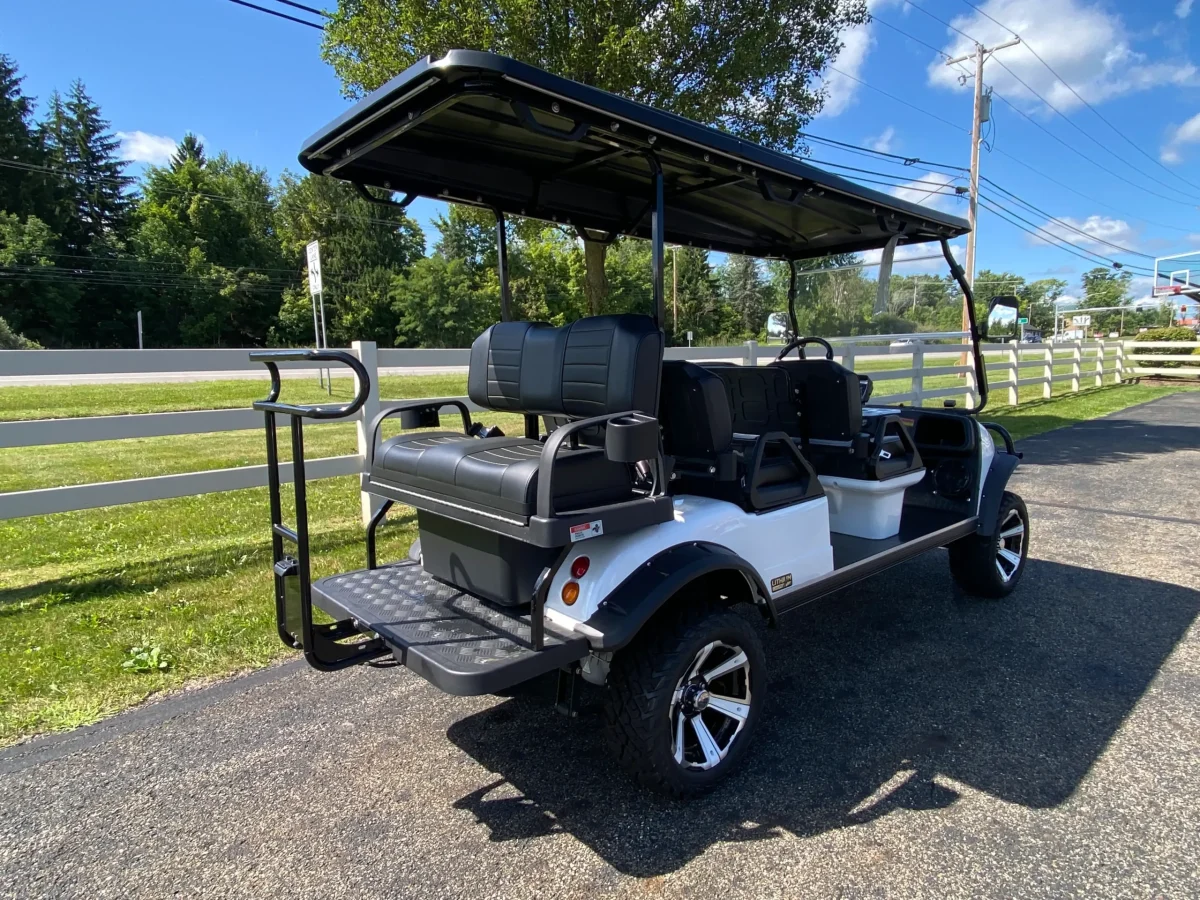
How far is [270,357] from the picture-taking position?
92.0 inches

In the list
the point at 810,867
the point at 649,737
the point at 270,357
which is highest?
the point at 270,357

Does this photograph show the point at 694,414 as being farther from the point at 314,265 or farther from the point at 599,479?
the point at 314,265

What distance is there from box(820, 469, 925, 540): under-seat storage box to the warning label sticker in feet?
5.63

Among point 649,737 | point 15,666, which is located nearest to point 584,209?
point 649,737

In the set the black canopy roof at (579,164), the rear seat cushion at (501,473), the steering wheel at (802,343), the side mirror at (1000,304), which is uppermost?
the black canopy roof at (579,164)

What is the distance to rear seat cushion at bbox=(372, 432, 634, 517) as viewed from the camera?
216 cm

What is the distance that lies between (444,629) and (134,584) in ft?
9.92

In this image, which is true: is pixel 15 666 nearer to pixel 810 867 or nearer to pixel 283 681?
pixel 283 681

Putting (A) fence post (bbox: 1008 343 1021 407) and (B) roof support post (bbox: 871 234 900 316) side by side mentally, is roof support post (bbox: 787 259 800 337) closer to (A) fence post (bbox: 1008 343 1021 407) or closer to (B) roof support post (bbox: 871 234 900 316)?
(B) roof support post (bbox: 871 234 900 316)

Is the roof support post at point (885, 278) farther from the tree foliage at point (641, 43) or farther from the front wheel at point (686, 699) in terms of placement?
the tree foliage at point (641, 43)

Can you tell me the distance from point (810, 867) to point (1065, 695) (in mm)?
1699

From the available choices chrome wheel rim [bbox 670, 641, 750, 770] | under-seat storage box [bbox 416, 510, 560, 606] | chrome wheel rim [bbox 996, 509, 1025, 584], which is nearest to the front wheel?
chrome wheel rim [bbox 670, 641, 750, 770]

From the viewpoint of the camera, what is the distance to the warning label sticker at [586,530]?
2074 millimetres

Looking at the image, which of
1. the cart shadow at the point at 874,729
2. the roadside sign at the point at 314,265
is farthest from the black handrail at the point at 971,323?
the roadside sign at the point at 314,265
